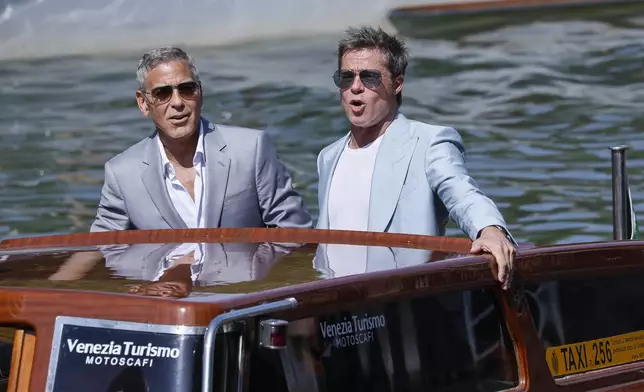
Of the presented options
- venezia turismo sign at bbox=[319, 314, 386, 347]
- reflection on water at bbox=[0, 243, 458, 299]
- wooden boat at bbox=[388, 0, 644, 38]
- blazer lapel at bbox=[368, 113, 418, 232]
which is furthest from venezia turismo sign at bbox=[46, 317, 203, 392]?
wooden boat at bbox=[388, 0, 644, 38]

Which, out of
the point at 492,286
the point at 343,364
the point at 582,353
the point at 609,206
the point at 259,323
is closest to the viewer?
the point at 259,323

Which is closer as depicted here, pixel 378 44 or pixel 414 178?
pixel 414 178

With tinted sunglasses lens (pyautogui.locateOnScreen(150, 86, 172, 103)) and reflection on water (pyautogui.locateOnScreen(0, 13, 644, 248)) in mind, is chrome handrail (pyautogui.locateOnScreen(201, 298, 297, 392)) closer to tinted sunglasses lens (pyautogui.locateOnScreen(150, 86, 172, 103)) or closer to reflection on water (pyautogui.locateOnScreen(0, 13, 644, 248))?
tinted sunglasses lens (pyautogui.locateOnScreen(150, 86, 172, 103))

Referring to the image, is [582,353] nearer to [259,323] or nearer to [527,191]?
[259,323]

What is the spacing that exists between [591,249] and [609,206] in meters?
6.06

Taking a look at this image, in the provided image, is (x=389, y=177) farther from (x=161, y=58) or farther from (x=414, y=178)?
(x=161, y=58)

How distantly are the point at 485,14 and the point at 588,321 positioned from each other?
22.8 ft

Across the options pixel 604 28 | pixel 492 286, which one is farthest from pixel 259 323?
pixel 604 28

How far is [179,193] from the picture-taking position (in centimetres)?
443

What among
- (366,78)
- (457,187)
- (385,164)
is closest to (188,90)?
(366,78)

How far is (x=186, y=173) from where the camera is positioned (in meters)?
4.48

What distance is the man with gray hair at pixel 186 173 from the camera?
4.36 m

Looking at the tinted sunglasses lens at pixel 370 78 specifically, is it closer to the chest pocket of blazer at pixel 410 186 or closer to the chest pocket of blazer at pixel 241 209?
the chest pocket of blazer at pixel 410 186

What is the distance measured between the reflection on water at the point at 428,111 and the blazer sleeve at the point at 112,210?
16.6 ft
